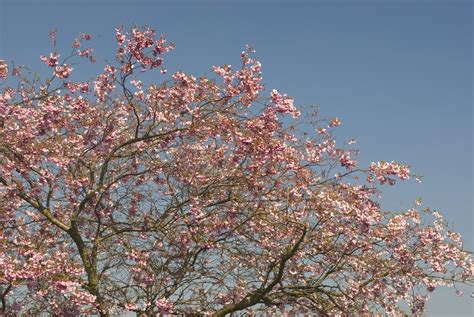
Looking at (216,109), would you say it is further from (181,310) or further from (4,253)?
(4,253)

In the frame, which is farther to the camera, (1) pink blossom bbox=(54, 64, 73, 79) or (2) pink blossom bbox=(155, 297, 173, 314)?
(1) pink blossom bbox=(54, 64, 73, 79)

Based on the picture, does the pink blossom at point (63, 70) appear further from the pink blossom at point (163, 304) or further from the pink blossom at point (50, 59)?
the pink blossom at point (163, 304)

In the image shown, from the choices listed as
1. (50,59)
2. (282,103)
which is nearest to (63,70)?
(50,59)

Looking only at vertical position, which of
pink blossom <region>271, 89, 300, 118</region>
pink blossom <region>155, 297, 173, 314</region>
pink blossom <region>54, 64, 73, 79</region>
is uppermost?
pink blossom <region>54, 64, 73, 79</region>

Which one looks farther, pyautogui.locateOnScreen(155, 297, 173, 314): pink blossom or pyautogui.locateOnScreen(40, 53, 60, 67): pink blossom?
pyautogui.locateOnScreen(40, 53, 60, 67): pink blossom

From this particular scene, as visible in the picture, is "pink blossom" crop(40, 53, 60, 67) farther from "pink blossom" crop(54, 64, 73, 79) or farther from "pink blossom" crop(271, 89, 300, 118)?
"pink blossom" crop(271, 89, 300, 118)

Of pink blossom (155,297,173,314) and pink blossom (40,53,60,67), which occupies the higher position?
pink blossom (40,53,60,67)

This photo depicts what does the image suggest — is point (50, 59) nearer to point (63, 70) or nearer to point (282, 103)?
point (63, 70)

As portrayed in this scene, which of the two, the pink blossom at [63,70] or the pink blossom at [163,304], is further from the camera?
the pink blossom at [63,70]

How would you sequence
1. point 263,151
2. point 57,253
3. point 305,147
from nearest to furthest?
point 57,253 < point 263,151 < point 305,147

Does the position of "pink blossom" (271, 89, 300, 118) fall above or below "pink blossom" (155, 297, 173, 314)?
above

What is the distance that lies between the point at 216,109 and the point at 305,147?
2.44 m

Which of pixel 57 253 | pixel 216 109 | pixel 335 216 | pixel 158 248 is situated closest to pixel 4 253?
pixel 57 253

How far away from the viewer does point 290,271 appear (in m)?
14.2
